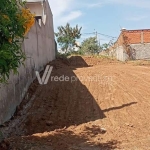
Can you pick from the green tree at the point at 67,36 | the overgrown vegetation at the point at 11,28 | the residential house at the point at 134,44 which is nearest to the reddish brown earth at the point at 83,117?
the overgrown vegetation at the point at 11,28

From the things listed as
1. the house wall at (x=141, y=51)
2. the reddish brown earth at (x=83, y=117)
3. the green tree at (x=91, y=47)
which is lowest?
the reddish brown earth at (x=83, y=117)

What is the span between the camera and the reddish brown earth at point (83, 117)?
182 inches

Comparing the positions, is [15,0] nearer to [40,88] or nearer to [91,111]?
[91,111]

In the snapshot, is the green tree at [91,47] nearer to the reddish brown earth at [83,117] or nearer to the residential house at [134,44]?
the residential house at [134,44]

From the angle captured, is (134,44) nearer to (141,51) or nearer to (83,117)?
(141,51)

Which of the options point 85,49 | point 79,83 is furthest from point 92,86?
point 85,49

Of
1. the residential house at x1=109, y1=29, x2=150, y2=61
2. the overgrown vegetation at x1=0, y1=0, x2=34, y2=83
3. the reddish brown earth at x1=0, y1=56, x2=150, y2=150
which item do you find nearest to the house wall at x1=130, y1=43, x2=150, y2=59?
the residential house at x1=109, y1=29, x2=150, y2=61

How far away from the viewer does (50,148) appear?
4.29 m

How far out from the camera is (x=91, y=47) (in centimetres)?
3684

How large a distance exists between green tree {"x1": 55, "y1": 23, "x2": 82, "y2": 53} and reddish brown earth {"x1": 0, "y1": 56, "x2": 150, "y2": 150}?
971 inches

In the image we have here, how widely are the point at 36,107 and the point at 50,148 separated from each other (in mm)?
3343

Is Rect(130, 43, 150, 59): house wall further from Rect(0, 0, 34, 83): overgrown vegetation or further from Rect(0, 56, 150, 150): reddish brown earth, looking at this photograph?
Rect(0, 0, 34, 83): overgrown vegetation

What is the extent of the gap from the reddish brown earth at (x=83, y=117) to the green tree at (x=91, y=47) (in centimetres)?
2616

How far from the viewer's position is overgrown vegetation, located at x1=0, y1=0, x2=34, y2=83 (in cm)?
303
